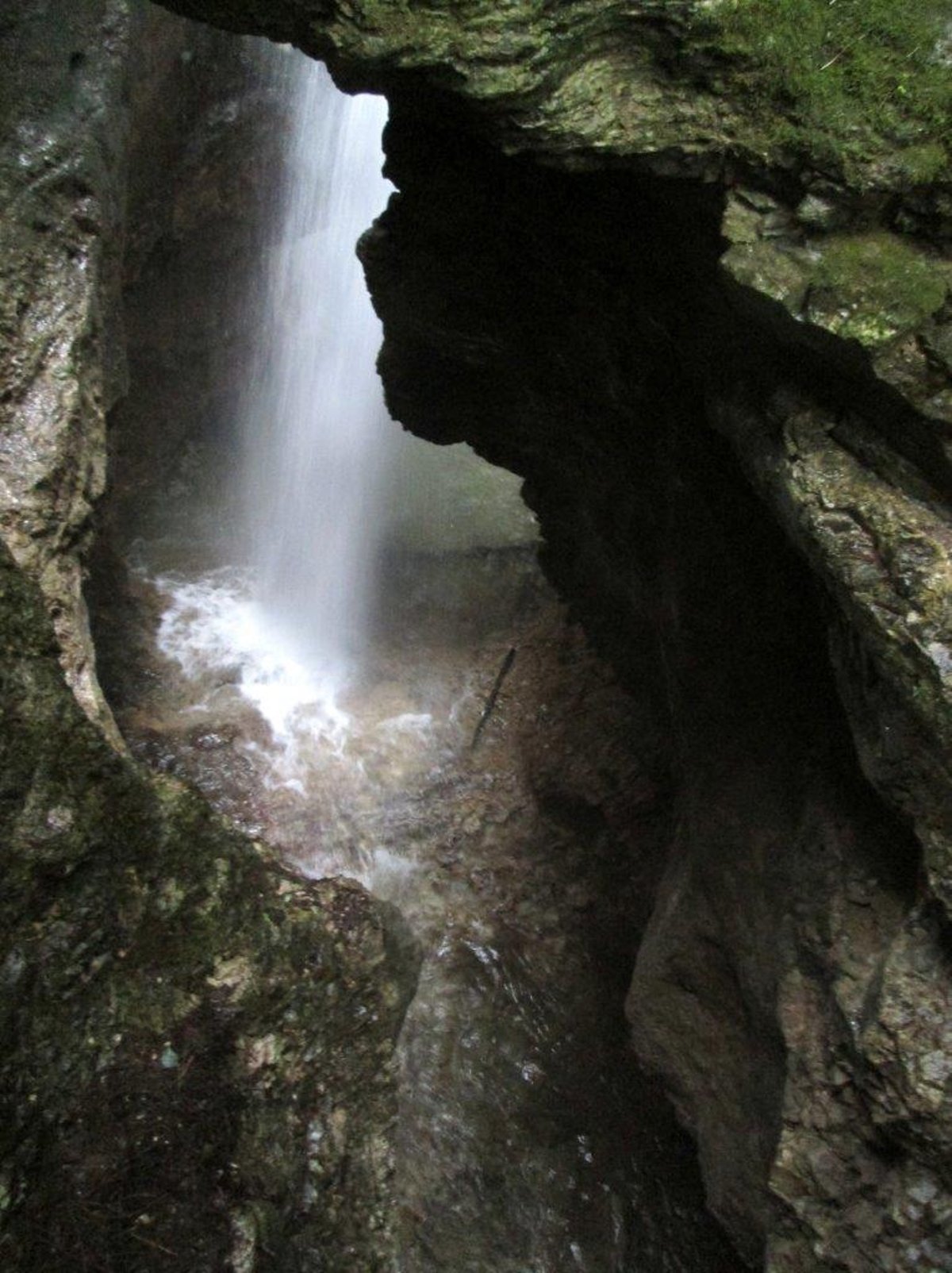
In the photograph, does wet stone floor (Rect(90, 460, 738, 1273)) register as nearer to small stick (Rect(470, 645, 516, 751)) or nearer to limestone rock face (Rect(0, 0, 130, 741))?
small stick (Rect(470, 645, 516, 751))

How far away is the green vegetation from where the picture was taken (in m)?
3.96

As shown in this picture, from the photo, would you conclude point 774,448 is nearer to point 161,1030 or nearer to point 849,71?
point 849,71

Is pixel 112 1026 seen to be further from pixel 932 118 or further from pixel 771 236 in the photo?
pixel 932 118

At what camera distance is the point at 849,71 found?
4.06 m

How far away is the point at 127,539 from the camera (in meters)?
11.0

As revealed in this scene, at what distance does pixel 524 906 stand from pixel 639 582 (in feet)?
8.91

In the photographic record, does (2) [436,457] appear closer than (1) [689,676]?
No

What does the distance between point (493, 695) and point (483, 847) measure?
1758 mm

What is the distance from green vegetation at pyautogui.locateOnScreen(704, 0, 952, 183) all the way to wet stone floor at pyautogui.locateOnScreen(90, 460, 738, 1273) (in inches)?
216

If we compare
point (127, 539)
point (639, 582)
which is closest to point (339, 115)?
point (127, 539)

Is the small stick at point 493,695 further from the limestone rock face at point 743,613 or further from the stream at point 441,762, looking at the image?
the limestone rock face at point 743,613

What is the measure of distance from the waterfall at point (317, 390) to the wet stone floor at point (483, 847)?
22.9 inches

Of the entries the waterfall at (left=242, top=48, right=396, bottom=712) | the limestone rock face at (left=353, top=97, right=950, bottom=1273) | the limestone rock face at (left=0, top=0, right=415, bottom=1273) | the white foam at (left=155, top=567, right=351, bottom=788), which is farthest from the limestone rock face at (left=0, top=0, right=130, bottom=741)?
the waterfall at (left=242, top=48, right=396, bottom=712)

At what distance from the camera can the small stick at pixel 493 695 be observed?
373 inches
